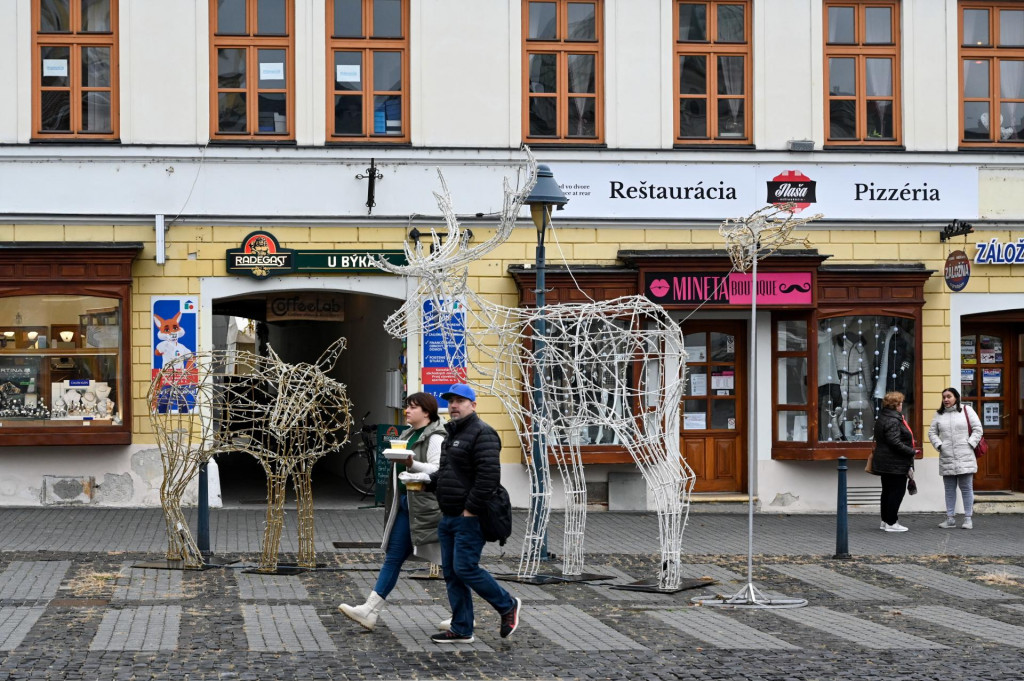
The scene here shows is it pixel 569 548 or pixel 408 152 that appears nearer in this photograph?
pixel 569 548

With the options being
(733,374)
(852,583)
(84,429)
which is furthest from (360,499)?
(852,583)

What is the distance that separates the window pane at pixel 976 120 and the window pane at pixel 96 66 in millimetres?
11530

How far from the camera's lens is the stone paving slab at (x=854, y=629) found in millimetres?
9930

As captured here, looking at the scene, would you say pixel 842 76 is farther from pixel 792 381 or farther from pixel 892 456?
pixel 892 456

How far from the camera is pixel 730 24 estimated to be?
61.6ft

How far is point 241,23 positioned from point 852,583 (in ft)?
34.5

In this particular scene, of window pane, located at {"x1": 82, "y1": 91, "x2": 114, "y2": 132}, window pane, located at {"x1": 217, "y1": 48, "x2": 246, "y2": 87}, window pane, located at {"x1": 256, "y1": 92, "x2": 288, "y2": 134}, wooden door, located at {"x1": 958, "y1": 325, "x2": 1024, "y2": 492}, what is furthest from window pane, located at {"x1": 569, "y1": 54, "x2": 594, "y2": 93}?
wooden door, located at {"x1": 958, "y1": 325, "x2": 1024, "y2": 492}

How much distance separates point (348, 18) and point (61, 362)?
5760 mm

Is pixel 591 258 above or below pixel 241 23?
below

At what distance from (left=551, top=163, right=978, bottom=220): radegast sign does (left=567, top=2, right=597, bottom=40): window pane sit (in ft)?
5.83

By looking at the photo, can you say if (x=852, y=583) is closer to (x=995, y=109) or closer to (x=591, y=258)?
(x=591, y=258)

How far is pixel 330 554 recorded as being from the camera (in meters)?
14.0

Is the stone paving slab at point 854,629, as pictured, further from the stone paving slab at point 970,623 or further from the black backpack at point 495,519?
the black backpack at point 495,519

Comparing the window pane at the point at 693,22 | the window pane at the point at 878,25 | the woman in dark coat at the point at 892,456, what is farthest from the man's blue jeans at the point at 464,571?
the window pane at the point at 878,25
